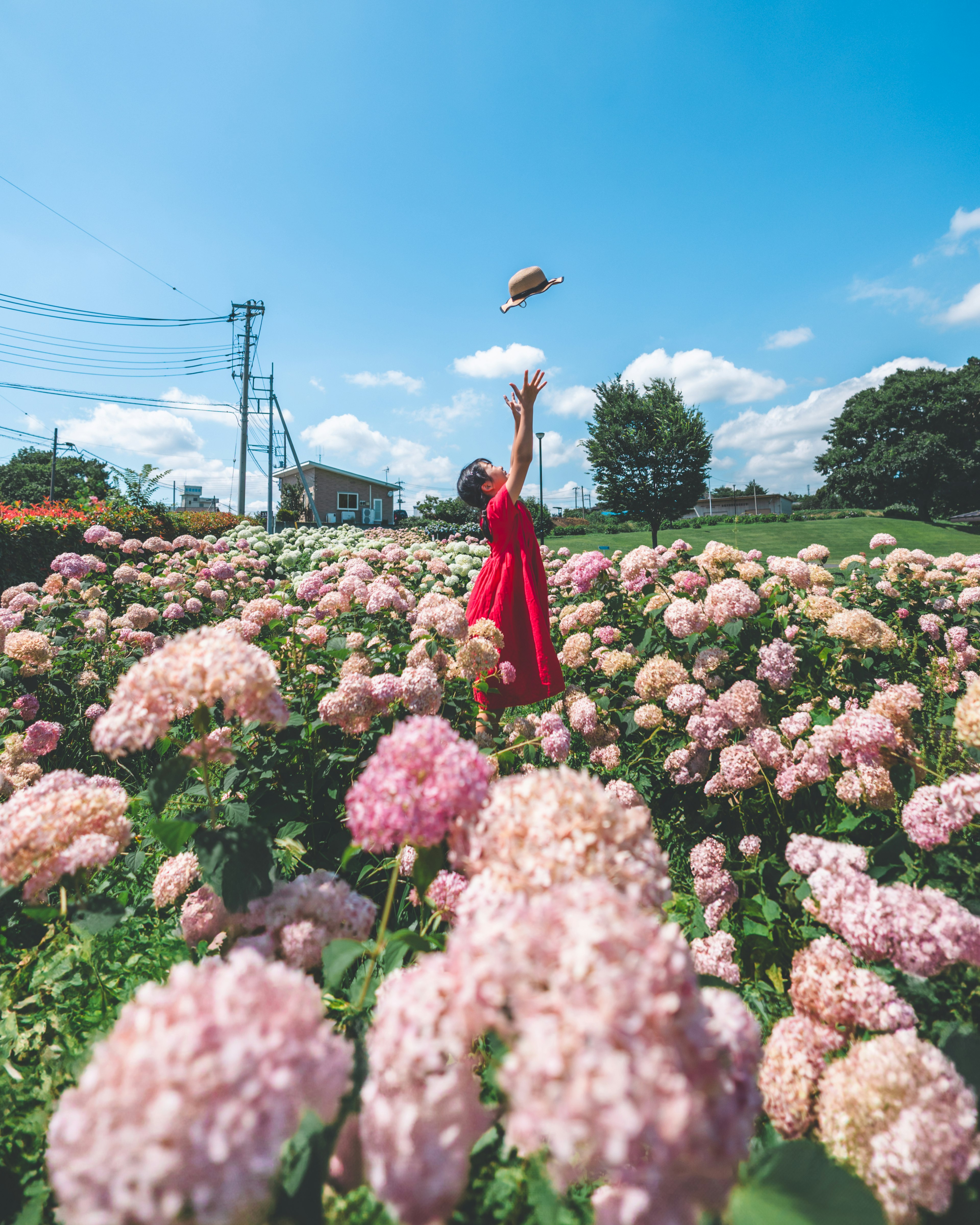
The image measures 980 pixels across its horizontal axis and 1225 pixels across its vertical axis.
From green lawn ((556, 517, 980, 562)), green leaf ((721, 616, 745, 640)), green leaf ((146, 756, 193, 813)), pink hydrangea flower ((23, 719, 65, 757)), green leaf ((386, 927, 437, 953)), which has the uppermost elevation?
green lawn ((556, 517, 980, 562))

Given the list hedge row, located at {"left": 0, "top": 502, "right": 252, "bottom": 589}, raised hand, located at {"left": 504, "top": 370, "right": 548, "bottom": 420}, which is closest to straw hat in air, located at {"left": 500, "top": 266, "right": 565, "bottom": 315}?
raised hand, located at {"left": 504, "top": 370, "right": 548, "bottom": 420}

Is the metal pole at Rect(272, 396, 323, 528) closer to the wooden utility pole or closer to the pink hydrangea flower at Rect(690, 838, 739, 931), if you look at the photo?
the wooden utility pole

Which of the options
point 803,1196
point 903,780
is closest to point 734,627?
point 903,780

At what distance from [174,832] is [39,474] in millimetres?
67820

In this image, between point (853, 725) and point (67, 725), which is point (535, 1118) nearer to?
point (853, 725)

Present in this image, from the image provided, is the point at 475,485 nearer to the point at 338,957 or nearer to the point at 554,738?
the point at 554,738

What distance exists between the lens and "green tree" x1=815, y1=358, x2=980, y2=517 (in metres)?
46.4

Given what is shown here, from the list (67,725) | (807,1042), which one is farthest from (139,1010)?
(67,725)

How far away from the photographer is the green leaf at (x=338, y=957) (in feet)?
2.85

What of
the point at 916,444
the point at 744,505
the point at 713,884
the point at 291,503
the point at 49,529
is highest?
the point at 916,444

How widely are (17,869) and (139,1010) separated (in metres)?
0.81

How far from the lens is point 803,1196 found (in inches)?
25.0

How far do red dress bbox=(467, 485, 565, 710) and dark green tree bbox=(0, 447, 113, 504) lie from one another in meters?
50.4

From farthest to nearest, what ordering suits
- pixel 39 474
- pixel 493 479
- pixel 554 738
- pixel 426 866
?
pixel 39 474 < pixel 493 479 < pixel 554 738 < pixel 426 866
